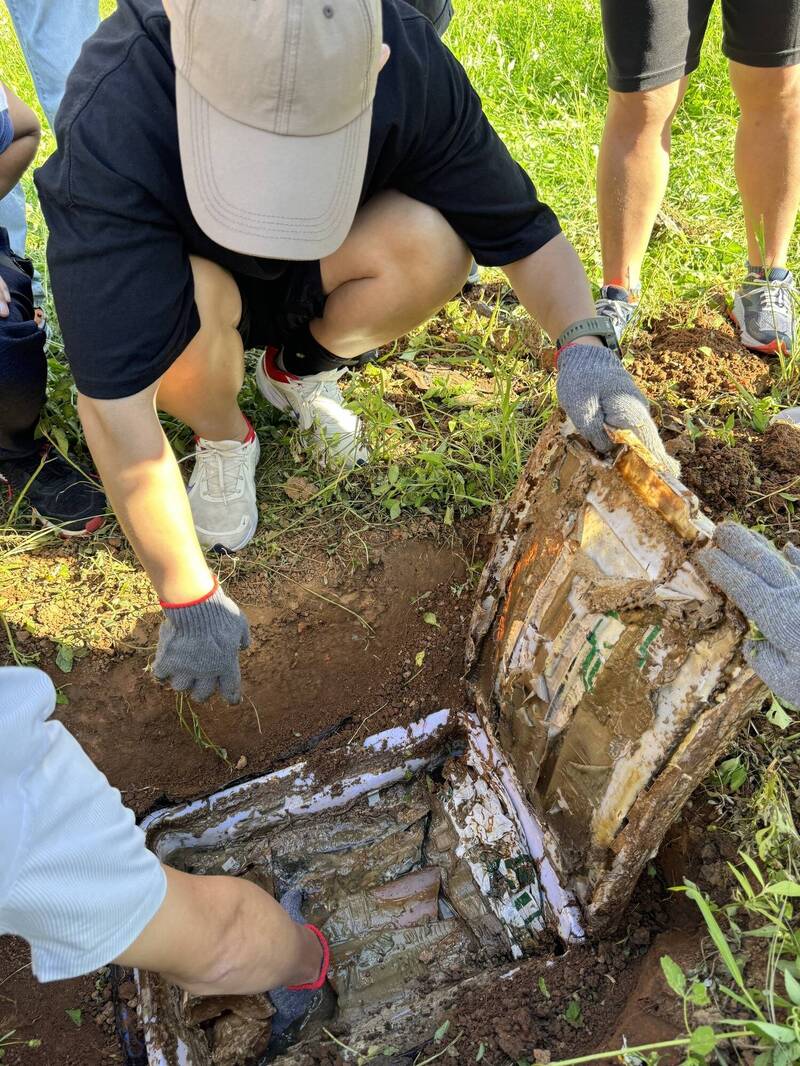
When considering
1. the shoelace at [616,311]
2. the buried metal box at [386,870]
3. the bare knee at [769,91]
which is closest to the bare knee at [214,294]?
the buried metal box at [386,870]

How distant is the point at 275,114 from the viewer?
1.16 meters

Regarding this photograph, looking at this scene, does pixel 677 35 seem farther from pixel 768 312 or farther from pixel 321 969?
pixel 321 969

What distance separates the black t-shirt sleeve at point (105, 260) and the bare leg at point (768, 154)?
5.08 feet

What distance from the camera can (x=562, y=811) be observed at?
142cm

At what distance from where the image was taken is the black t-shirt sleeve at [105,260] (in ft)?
4.19

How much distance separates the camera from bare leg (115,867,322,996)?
1096 millimetres

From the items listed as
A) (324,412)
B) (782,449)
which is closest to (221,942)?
(324,412)

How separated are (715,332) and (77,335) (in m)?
1.79

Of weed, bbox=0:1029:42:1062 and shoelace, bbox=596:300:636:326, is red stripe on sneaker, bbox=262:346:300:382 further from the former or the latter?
weed, bbox=0:1029:42:1062

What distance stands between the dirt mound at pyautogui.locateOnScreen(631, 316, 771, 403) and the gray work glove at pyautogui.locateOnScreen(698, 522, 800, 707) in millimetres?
1251

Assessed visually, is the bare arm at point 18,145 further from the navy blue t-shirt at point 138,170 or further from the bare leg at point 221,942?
the bare leg at point 221,942

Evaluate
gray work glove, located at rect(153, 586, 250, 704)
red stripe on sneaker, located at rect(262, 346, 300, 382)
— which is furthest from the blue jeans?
gray work glove, located at rect(153, 586, 250, 704)

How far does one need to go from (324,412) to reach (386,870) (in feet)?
3.70

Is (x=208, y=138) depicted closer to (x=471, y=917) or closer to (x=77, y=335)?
(x=77, y=335)
